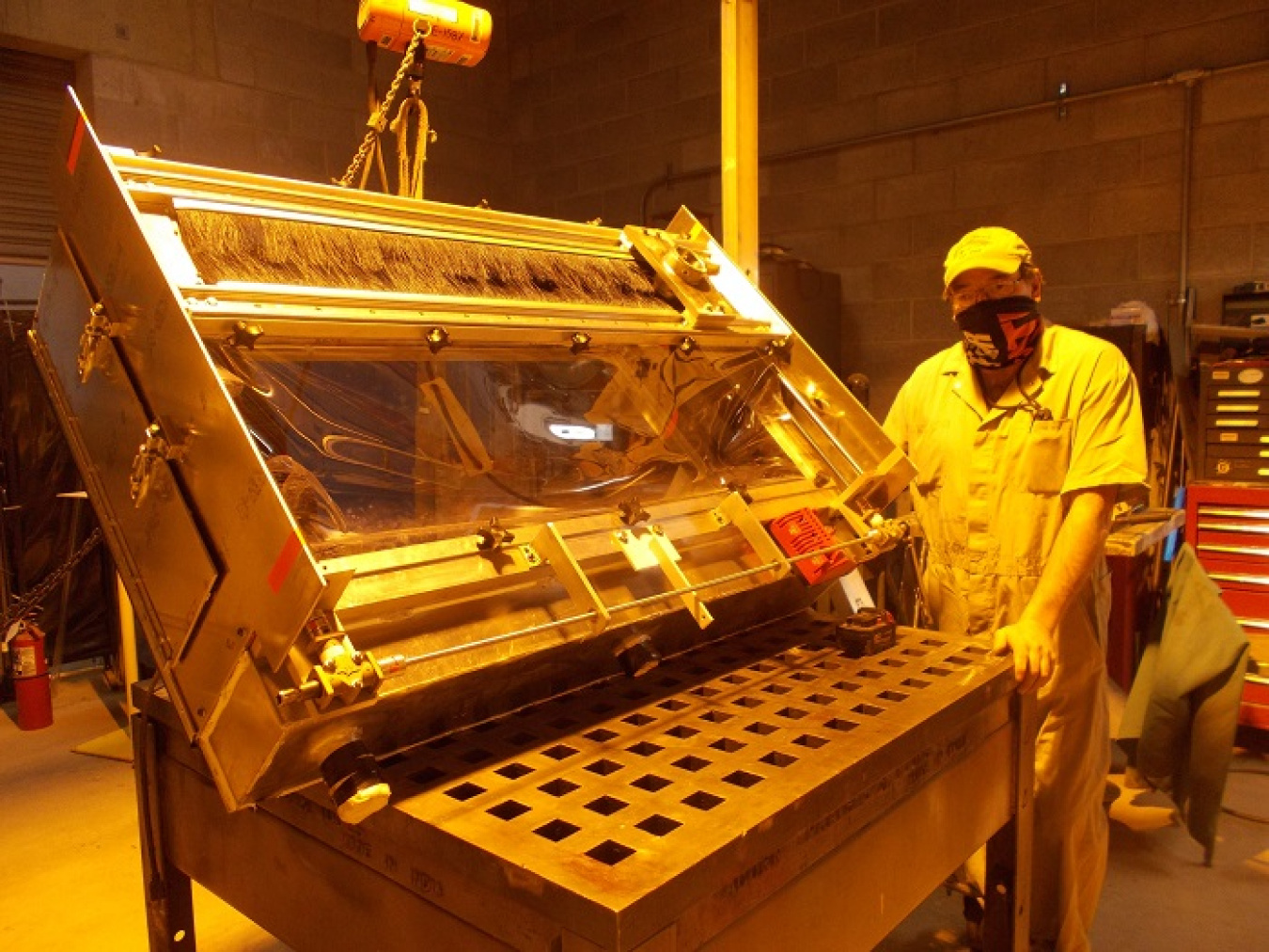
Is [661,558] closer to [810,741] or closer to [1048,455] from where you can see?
[810,741]

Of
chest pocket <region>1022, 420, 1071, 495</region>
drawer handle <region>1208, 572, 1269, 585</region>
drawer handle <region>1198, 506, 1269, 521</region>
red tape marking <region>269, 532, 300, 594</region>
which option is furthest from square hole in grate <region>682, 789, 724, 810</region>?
drawer handle <region>1198, 506, 1269, 521</region>

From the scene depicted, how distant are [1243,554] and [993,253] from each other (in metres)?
1.78

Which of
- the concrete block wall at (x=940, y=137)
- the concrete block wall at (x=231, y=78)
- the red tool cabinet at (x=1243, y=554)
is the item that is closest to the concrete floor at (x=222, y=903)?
the red tool cabinet at (x=1243, y=554)

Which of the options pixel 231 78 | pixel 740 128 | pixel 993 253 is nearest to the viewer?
pixel 993 253

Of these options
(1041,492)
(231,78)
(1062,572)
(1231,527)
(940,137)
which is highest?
(231,78)

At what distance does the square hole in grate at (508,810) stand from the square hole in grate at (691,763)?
0.17 metres

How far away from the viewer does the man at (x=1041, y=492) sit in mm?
1468

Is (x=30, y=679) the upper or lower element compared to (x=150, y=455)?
lower

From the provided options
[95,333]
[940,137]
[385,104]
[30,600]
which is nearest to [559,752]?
[95,333]

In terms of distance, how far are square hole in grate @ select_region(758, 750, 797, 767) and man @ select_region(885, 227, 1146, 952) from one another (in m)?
0.69

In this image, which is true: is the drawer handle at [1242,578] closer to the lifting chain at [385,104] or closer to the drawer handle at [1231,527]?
the drawer handle at [1231,527]

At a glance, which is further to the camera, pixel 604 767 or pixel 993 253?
pixel 993 253

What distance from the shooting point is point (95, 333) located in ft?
3.15

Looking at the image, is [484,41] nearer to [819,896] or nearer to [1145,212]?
[819,896]
